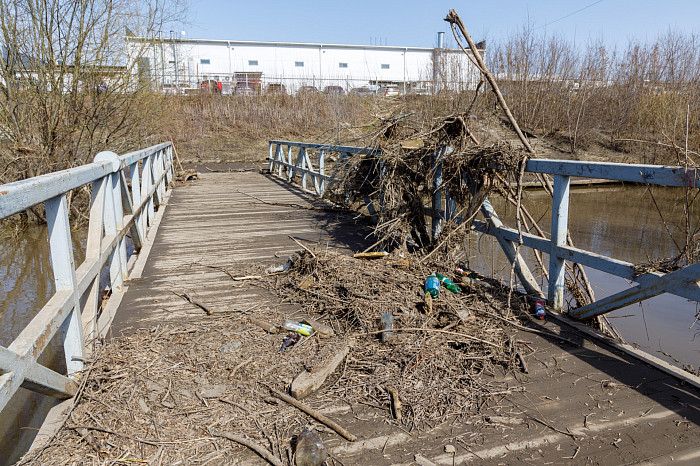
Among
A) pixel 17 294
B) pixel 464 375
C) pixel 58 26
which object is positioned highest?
pixel 58 26

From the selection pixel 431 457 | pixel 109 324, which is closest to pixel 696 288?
pixel 431 457

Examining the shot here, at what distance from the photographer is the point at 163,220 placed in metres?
7.35

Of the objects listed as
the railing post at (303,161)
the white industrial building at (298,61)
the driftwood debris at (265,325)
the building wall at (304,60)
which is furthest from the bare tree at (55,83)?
the building wall at (304,60)

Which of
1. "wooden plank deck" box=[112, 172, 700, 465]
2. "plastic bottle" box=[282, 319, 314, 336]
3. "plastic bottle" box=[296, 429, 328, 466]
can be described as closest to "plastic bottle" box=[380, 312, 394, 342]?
"plastic bottle" box=[282, 319, 314, 336]

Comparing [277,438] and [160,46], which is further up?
[160,46]

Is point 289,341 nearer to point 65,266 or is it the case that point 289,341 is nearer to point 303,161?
point 65,266

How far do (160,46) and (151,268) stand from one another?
8648 millimetres

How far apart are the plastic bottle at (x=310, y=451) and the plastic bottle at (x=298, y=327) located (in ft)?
3.51

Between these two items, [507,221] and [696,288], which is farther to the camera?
[507,221]

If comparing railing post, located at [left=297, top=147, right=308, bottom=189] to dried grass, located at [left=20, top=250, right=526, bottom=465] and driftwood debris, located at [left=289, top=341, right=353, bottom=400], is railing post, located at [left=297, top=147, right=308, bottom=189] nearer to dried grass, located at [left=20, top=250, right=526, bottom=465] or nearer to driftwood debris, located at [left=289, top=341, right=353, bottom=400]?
dried grass, located at [left=20, top=250, right=526, bottom=465]

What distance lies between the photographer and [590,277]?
6.49m

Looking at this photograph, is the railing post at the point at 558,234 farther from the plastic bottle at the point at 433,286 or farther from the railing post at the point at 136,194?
the railing post at the point at 136,194

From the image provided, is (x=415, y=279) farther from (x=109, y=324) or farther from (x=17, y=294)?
(x=17, y=294)

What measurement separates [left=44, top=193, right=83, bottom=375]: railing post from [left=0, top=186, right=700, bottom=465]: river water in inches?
15.6
